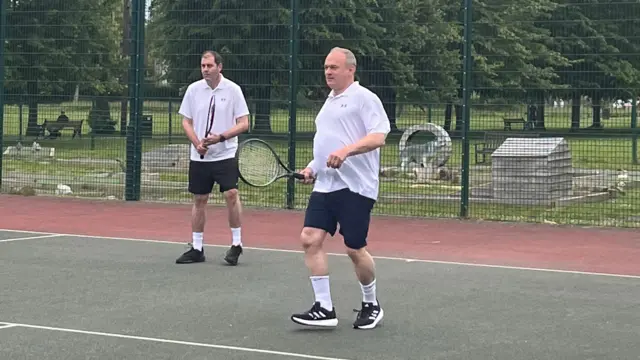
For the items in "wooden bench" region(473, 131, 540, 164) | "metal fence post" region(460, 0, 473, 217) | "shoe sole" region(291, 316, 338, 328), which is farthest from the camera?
"wooden bench" region(473, 131, 540, 164)

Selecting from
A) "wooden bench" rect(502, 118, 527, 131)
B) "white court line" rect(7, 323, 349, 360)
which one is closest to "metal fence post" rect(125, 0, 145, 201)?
"wooden bench" rect(502, 118, 527, 131)

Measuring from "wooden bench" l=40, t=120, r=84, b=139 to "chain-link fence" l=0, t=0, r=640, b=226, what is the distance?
35 mm

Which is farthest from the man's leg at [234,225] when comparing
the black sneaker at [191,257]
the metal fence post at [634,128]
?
the metal fence post at [634,128]

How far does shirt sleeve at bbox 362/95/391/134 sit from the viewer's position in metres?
7.44

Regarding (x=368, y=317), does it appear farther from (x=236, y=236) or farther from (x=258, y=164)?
(x=236, y=236)

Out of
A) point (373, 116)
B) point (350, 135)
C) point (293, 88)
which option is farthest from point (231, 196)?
point (293, 88)

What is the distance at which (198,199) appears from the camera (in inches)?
409

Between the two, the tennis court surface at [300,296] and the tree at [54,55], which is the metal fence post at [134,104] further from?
the tennis court surface at [300,296]

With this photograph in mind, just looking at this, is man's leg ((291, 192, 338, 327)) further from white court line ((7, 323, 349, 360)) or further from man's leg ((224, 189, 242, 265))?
man's leg ((224, 189, 242, 265))

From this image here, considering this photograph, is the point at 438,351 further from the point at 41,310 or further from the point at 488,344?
the point at 41,310

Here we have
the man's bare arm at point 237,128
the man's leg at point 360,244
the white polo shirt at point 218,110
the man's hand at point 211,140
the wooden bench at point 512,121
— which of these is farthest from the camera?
the wooden bench at point 512,121

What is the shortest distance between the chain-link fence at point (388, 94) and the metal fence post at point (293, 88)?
1.1 inches

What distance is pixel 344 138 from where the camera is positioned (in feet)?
24.6

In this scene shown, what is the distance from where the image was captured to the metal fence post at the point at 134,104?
16453 millimetres
